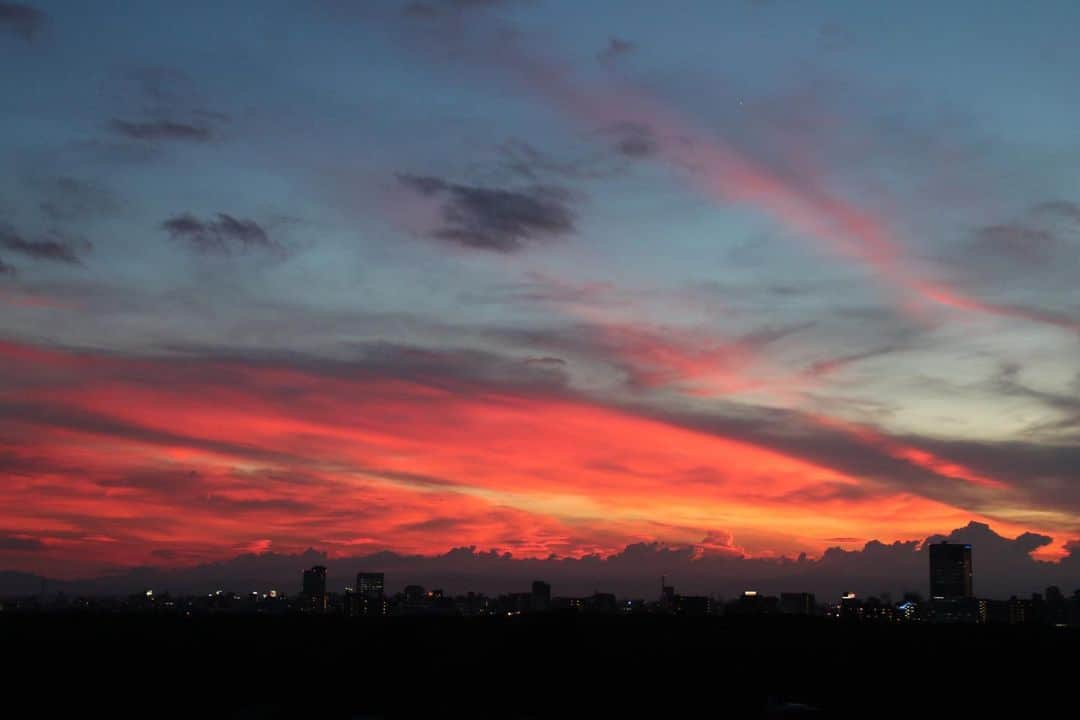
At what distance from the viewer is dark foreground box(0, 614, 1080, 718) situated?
179 ft

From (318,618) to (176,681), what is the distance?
3294cm

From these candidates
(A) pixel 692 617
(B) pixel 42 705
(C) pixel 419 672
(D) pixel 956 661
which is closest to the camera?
(B) pixel 42 705

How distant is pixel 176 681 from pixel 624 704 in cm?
2287

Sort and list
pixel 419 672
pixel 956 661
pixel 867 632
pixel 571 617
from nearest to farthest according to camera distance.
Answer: pixel 419 672, pixel 956 661, pixel 571 617, pixel 867 632

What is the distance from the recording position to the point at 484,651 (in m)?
70.3

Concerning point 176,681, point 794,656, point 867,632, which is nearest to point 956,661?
point 794,656

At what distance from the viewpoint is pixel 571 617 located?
3135 inches

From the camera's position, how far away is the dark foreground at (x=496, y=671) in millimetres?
54594

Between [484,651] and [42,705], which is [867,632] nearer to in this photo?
[484,651]

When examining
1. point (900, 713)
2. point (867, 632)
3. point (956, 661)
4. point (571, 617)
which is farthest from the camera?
point (867, 632)

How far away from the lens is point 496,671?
213 ft

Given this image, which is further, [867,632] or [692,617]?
[692,617]

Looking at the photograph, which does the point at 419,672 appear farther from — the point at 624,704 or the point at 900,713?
the point at 900,713

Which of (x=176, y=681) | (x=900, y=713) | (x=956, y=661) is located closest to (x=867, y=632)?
(x=956, y=661)
